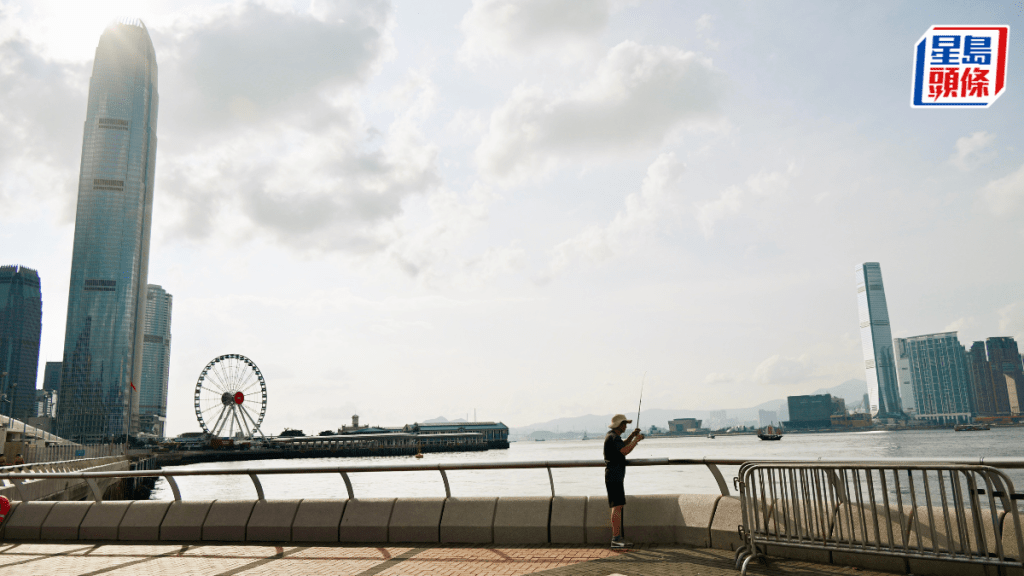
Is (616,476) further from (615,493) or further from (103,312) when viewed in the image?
(103,312)

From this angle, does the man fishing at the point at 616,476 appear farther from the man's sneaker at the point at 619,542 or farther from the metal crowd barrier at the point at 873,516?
the metal crowd barrier at the point at 873,516

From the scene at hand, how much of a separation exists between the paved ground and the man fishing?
9.9 inches

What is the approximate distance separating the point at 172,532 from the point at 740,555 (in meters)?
9.12

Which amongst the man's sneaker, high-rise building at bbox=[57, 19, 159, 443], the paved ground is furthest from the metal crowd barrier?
high-rise building at bbox=[57, 19, 159, 443]

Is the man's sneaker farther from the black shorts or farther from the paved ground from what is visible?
the black shorts

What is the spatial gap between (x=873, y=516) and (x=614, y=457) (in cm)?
346

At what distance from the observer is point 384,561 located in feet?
30.0

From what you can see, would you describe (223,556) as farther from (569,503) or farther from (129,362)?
(129,362)

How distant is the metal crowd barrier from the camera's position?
6.36m

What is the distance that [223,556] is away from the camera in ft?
32.5

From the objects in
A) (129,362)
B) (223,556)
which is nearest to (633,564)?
(223,556)

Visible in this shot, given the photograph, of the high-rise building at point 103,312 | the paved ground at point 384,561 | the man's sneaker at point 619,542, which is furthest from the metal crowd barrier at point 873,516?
the high-rise building at point 103,312

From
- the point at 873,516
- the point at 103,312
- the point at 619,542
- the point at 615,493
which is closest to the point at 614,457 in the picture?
the point at 615,493

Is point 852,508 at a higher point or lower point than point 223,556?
higher
